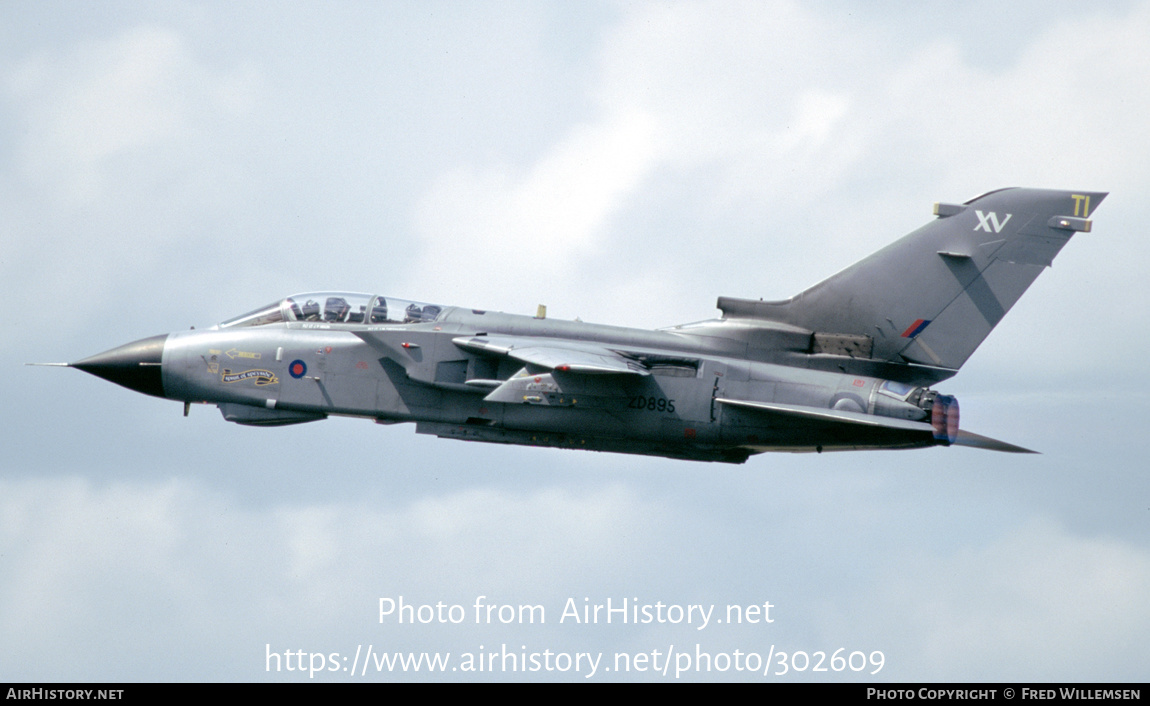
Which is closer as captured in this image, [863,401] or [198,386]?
[863,401]

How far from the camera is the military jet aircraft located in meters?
23.8

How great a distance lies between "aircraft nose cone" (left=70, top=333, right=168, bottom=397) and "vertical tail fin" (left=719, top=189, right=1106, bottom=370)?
33.1 ft

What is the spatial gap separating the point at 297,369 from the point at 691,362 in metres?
6.42

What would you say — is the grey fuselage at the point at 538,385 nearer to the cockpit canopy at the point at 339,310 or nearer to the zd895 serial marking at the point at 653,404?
the zd895 serial marking at the point at 653,404

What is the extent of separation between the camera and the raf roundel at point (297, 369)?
25.2 meters

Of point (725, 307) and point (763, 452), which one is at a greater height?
point (725, 307)

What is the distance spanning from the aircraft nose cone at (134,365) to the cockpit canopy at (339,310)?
1.20 m

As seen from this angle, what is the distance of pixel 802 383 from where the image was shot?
23828 mm

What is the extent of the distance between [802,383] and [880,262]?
2.48 m

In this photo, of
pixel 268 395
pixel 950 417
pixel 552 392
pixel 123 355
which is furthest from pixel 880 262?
pixel 123 355

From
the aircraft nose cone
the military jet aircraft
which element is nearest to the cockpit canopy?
the military jet aircraft

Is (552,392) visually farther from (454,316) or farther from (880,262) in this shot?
(880,262)

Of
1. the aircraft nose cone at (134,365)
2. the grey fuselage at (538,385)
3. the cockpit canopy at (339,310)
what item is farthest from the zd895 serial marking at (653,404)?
the aircraft nose cone at (134,365)

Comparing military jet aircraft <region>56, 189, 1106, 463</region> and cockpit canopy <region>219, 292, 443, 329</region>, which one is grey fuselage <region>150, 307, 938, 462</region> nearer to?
military jet aircraft <region>56, 189, 1106, 463</region>
